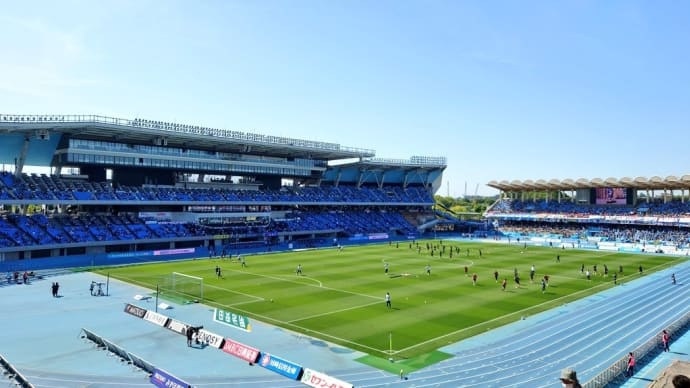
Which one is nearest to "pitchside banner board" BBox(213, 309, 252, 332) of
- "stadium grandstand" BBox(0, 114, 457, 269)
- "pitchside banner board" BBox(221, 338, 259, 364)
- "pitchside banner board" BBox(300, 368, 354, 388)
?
"pitchside banner board" BBox(221, 338, 259, 364)

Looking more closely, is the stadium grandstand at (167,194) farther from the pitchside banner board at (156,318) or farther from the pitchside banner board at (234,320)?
the pitchside banner board at (234,320)

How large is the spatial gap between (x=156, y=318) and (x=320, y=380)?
44.1ft

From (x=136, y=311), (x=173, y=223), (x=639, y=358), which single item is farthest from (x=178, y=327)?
(x=173, y=223)

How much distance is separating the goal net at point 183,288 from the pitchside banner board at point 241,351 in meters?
13.9

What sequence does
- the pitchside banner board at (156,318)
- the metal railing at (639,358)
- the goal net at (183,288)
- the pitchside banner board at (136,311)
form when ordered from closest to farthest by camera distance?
the metal railing at (639,358) < the pitchside banner board at (156,318) < the pitchside banner board at (136,311) < the goal net at (183,288)

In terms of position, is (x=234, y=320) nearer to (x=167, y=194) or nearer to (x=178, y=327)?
(x=178, y=327)

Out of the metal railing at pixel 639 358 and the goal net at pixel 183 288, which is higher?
the metal railing at pixel 639 358

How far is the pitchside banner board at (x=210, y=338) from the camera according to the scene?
22.5 m

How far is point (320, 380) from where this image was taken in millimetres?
16906

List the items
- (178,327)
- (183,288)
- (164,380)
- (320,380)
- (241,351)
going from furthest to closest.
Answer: (183,288) < (178,327) < (241,351) < (164,380) < (320,380)

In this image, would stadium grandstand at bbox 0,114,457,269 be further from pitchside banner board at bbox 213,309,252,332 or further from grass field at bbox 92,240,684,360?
pitchside banner board at bbox 213,309,252,332

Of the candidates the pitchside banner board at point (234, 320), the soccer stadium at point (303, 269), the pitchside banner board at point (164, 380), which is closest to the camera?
the pitchside banner board at point (164, 380)

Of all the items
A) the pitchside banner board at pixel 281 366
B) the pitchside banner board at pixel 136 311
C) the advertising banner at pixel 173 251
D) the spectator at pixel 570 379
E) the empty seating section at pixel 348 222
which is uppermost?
the spectator at pixel 570 379

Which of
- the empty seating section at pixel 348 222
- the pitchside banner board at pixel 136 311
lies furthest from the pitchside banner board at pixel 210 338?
the empty seating section at pixel 348 222
